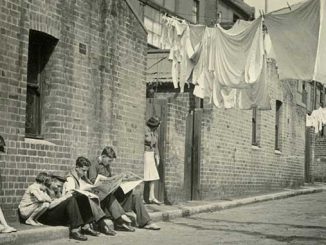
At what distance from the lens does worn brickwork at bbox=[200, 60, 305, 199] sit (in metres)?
17.2

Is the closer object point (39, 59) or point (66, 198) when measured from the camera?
point (66, 198)

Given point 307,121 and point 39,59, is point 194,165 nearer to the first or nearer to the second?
point 39,59

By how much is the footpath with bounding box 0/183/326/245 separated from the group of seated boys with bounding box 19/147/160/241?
0.22 meters

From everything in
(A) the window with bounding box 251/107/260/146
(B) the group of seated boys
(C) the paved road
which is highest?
(A) the window with bounding box 251/107/260/146

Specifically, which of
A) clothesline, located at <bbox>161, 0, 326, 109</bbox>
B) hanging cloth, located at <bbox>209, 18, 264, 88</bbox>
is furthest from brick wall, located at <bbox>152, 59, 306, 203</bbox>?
hanging cloth, located at <bbox>209, 18, 264, 88</bbox>

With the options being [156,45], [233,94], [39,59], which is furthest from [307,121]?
[39,59]

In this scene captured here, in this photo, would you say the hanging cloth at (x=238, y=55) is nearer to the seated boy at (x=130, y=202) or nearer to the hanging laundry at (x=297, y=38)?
the hanging laundry at (x=297, y=38)

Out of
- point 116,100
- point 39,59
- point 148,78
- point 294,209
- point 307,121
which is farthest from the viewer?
point 307,121

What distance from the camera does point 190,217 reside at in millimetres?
13234

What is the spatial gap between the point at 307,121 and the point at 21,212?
872 inches

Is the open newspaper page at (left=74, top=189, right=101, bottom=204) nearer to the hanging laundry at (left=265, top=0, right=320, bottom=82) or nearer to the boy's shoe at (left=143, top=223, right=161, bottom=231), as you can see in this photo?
the boy's shoe at (left=143, top=223, right=161, bottom=231)

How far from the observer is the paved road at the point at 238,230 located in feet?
30.8

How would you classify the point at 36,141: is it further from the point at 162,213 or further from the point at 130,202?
the point at 162,213

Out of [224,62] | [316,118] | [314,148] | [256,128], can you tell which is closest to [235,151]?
[256,128]
